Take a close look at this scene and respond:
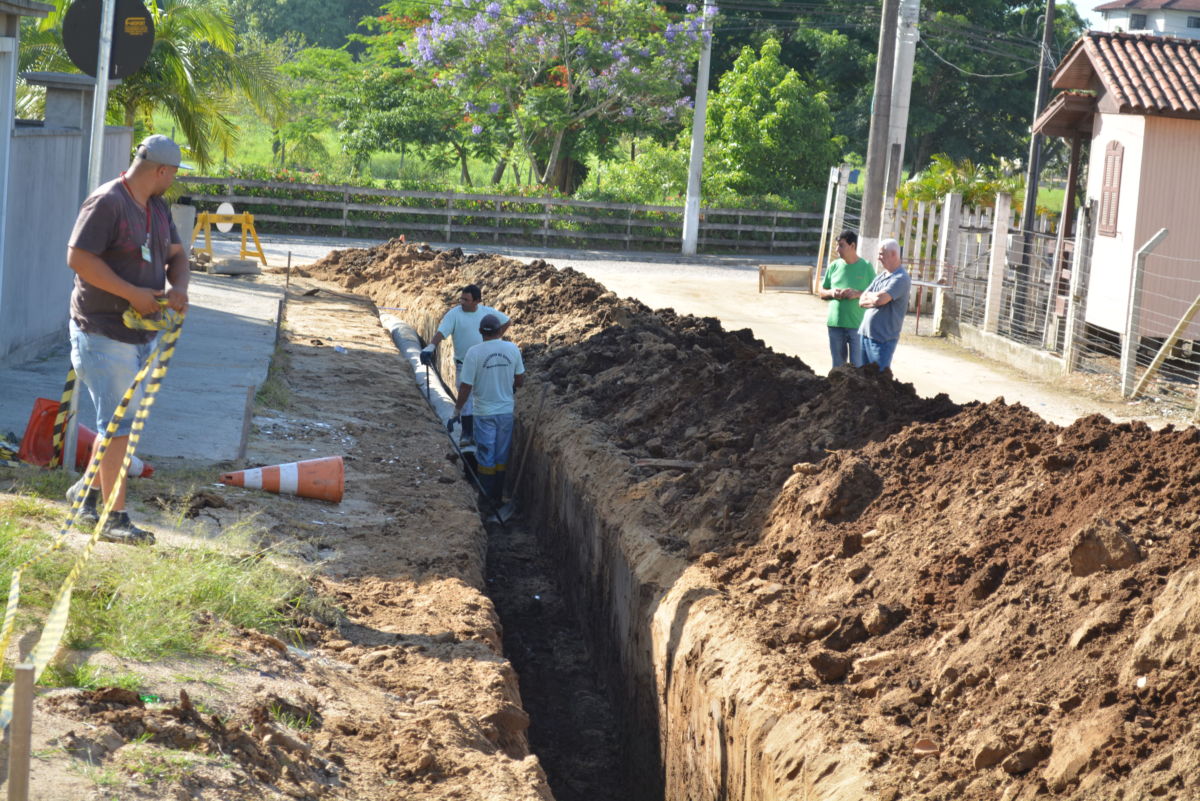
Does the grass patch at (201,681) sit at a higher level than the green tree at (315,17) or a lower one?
lower

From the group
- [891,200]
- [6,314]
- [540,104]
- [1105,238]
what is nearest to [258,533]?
[6,314]

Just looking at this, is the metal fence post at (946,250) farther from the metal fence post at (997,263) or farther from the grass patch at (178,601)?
the grass patch at (178,601)

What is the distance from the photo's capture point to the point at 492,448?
34.7 feet

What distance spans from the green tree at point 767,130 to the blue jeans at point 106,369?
Result: 102 ft

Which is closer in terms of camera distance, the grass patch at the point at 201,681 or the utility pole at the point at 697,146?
the grass patch at the point at 201,681

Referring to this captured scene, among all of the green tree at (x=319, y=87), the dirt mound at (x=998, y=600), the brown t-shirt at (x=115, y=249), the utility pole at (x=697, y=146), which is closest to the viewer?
the dirt mound at (x=998, y=600)

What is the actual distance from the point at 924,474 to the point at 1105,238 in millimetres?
11896

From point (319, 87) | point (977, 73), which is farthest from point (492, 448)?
point (977, 73)

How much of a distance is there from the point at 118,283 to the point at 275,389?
5.35m

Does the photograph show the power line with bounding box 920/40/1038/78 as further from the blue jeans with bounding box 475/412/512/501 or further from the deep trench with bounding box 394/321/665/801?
the deep trench with bounding box 394/321/665/801

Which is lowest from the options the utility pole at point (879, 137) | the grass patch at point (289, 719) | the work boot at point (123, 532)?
the grass patch at point (289, 719)

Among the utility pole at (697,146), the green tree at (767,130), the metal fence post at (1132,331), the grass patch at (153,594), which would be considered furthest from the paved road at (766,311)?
the grass patch at (153,594)

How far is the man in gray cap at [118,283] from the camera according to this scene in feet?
18.9

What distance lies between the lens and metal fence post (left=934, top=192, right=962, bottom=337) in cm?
1917
